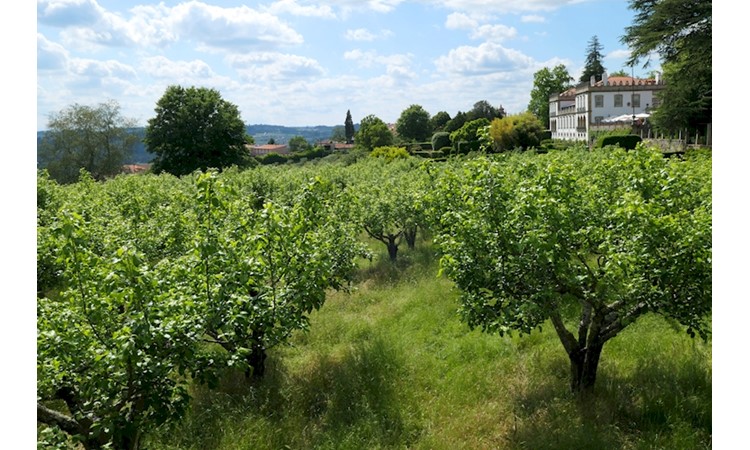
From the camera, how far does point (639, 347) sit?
10.7 metres

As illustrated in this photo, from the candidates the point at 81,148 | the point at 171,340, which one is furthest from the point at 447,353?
the point at 81,148

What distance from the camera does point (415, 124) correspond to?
317ft

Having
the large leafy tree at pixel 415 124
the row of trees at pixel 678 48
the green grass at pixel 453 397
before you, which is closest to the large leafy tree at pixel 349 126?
the large leafy tree at pixel 415 124

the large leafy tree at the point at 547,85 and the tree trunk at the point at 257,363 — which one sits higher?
the large leafy tree at the point at 547,85

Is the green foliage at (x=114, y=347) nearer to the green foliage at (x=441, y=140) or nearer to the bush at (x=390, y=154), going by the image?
the bush at (x=390, y=154)

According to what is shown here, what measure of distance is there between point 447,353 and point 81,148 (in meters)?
57.3

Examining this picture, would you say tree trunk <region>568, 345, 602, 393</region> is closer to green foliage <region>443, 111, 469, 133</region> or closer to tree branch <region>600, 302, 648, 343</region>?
tree branch <region>600, 302, 648, 343</region>

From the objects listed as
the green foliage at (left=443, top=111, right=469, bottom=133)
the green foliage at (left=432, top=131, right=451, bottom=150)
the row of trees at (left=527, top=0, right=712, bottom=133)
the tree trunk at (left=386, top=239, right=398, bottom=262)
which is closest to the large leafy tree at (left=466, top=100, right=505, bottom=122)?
the green foliage at (left=443, top=111, right=469, bottom=133)

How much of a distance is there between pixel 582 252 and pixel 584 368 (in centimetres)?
201

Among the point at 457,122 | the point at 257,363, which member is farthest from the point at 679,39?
the point at 457,122

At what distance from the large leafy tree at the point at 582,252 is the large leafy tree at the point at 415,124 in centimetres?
8857

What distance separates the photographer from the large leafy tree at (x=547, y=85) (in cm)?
9638

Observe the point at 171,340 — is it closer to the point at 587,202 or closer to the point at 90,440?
the point at 90,440

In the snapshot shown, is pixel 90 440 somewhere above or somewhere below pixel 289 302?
below
